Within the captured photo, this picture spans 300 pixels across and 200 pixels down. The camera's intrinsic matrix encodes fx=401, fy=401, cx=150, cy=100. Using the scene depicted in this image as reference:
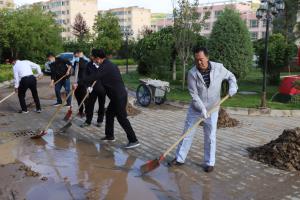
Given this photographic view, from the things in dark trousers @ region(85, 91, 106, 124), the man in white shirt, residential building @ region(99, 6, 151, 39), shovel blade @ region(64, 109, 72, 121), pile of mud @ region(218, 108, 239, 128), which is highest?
residential building @ region(99, 6, 151, 39)

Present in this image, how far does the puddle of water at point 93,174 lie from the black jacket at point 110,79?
948mm

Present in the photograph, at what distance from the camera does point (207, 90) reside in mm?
5465

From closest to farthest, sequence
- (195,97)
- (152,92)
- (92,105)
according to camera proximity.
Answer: (195,97), (92,105), (152,92)

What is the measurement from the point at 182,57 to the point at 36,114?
692cm

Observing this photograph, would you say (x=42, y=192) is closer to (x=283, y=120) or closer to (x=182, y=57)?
(x=283, y=120)

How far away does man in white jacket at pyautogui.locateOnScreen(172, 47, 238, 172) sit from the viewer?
5402mm

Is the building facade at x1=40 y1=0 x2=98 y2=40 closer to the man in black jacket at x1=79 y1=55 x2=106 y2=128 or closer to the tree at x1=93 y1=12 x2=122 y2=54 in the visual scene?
the tree at x1=93 y1=12 x2=122 y2=54

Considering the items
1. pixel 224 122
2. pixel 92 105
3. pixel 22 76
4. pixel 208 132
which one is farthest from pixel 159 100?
pixel 208 132

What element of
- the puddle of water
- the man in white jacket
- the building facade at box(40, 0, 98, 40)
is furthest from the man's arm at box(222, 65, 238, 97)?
the building facade at box(40, 0, 98, 40)

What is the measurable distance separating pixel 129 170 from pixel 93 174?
0.54 metres

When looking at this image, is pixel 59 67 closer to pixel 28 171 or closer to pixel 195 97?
pixel 28 171

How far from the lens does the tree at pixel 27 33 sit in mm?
29406

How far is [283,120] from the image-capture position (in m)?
10.3

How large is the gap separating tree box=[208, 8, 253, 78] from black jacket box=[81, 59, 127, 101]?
24.7 feet
